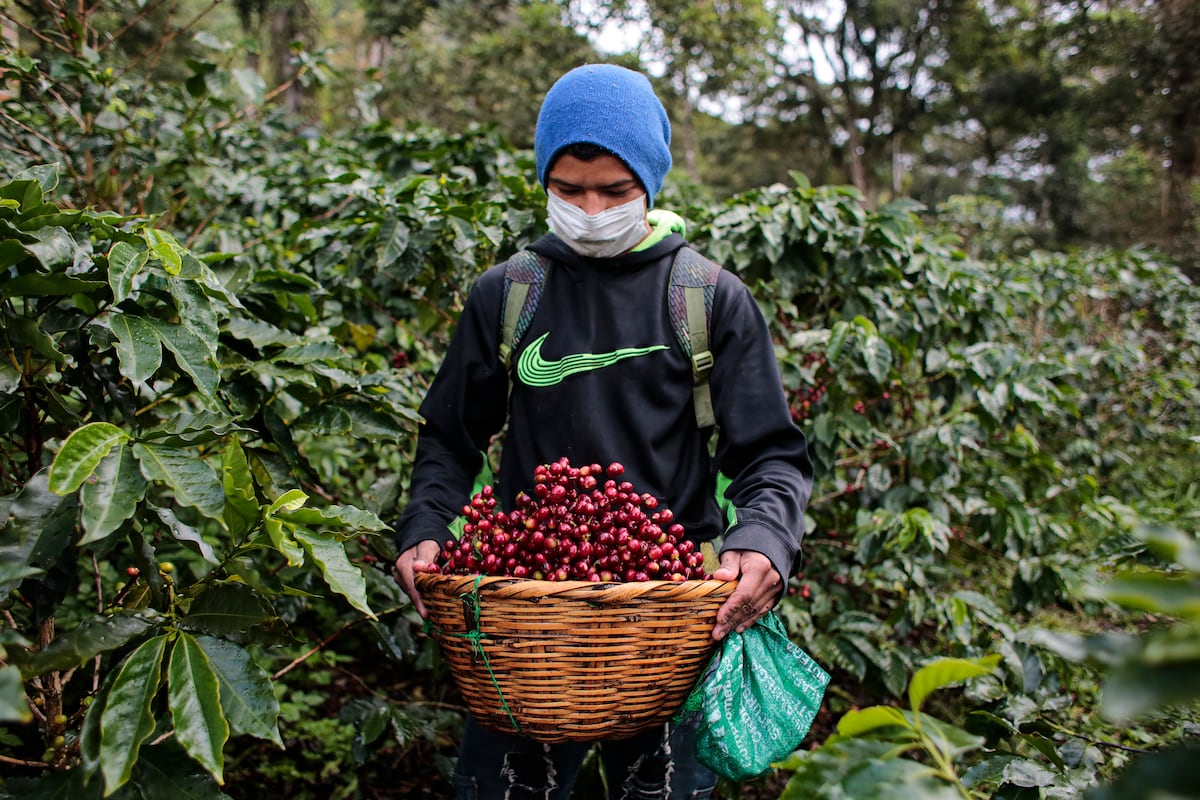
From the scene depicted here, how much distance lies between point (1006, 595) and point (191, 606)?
4234mm

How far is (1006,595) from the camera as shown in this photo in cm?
442

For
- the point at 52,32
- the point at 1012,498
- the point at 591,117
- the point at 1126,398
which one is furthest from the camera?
the point at 1126,398

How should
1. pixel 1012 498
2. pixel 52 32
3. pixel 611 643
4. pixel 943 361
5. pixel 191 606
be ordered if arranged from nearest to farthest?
pixel 191 606
pixel 611 643
pixel 52 32
pixel 943 361
pixel 1012 498

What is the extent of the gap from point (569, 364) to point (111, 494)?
94 cm

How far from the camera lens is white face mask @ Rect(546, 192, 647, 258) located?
185cm

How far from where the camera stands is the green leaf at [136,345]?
135cm

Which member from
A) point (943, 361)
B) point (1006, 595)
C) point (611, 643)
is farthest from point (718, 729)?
point (1006, 595)

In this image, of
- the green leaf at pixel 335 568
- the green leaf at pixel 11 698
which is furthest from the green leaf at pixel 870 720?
the green leaf at pixel 11 698

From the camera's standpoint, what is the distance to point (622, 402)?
6.00 ft

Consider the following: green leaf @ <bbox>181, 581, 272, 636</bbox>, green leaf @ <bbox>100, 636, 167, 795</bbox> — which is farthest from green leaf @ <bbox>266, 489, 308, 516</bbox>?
green leaf @ <bbox>100, 636, 167, 795</bbox>

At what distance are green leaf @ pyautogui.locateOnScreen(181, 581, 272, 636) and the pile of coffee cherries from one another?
0.39m

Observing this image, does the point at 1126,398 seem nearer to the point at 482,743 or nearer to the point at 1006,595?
the point at 1006,595

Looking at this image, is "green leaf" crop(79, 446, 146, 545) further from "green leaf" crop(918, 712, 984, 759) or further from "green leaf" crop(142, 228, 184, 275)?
"green leaf" crop(918, 712, 984, 759)

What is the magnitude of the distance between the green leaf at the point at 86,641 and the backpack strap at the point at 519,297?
36.6 inches
